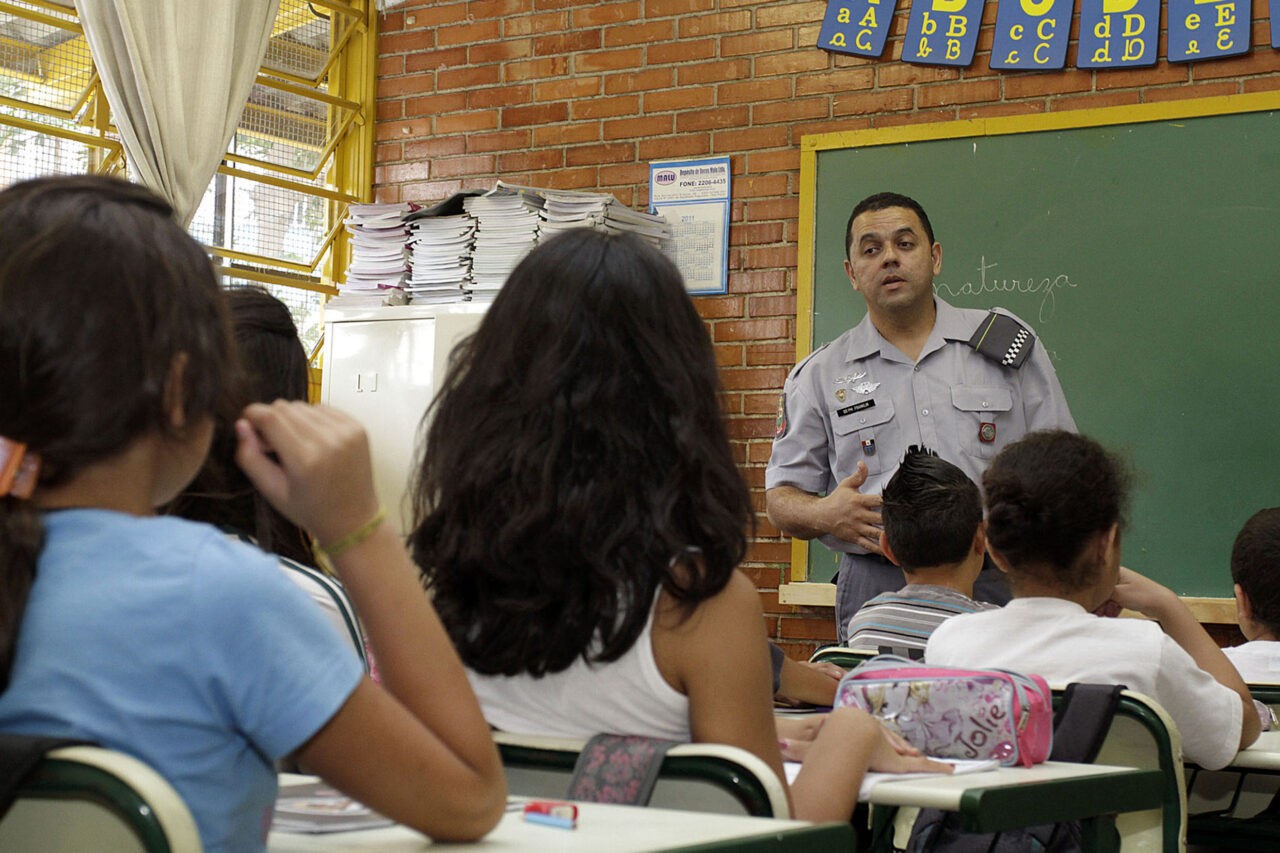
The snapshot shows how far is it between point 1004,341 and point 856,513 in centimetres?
60

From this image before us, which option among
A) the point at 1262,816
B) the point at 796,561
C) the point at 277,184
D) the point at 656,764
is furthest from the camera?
the point at 277,184

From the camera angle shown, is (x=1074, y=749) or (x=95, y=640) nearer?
(x=95, y=640)

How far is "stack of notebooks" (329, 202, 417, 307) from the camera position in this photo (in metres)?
4.77

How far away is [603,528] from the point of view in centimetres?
137

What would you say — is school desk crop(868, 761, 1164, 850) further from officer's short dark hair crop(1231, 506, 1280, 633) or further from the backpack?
officer's short dark hair crop(1231, 506, 1280, 633)

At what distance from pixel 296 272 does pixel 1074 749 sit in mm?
4090

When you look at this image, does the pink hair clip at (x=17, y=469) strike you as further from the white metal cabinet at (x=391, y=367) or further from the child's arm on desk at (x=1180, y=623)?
the white metal cabinet at (x=391, y=367)

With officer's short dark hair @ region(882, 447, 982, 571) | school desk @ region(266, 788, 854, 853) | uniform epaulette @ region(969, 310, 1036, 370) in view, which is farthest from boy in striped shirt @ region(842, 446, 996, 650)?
school desk @ region(266, 788, 854, 853)

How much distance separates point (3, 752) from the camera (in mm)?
790

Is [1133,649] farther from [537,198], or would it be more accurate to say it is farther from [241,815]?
[537,198]

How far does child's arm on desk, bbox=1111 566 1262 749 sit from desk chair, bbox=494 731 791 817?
114cm

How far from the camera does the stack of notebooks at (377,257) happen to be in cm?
477

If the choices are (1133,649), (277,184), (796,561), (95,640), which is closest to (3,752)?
(95,640)

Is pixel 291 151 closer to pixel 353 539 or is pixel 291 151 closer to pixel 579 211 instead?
pixel 579 211
